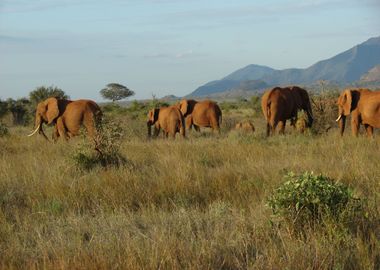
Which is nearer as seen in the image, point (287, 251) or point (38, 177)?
point (287, 251)

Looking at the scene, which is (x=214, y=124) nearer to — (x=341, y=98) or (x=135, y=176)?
(x=341, y=98)

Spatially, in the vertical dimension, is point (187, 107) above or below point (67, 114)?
below

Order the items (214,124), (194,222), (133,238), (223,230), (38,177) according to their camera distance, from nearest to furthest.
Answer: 1. (133,238)
2. (223,230)
3. (194,222)
4. (38,177)
5. (214,124)

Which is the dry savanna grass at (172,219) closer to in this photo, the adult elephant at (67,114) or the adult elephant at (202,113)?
the adult elephant at (67,114)

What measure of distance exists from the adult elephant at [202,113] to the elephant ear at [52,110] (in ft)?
24.1

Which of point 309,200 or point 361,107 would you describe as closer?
point 309,200

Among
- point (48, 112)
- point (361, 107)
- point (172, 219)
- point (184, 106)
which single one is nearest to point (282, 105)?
point (361, 107)

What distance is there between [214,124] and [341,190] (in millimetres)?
15528

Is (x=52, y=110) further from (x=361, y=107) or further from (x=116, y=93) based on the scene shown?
(x=116, y=93)

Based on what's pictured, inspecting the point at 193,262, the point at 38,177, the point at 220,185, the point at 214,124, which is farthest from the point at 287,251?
the point at 214,124

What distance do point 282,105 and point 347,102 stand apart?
2162 mm

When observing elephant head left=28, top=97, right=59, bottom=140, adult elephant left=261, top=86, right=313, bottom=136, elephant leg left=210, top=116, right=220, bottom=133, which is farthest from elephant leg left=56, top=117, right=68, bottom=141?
elephant leg left=210, top=116, right=220, bottom=133

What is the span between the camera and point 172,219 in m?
4.78

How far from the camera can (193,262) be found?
3.49m
